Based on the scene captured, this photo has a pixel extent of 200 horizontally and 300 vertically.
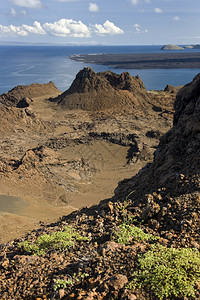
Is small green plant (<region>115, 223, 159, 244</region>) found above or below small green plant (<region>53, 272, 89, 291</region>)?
above

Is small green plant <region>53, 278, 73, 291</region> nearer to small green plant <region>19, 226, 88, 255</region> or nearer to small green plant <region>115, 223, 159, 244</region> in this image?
small green plant <region>19, 226, 88, 255</region>

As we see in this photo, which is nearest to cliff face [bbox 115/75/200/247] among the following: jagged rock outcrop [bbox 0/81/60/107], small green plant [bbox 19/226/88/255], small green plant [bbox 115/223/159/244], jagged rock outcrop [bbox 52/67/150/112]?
small green plant [bbox 115/223/159/244]

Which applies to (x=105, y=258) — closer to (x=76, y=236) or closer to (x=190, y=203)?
(x=76, y=236)

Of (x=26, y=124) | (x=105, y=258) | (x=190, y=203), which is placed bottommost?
(x=26, y=124)

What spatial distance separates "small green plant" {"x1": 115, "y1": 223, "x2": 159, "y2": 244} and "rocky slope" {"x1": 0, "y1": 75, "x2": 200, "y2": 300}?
0.07 meters

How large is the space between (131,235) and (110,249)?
2.57 ft

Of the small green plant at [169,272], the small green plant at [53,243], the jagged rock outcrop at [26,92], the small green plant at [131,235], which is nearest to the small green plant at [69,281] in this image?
the small green plant at [169,272]

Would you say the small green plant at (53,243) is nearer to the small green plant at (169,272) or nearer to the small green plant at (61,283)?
the small green plant at (61,283)

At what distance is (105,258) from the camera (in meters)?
4.93

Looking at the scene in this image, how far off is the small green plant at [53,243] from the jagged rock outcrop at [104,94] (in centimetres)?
3786

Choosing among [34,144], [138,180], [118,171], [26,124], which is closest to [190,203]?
[138,180]

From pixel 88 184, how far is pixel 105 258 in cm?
1671

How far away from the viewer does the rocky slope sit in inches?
173

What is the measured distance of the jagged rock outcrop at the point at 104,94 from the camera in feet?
146
